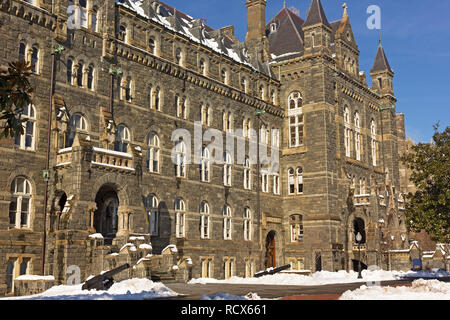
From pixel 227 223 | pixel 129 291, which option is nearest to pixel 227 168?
pixel 227 223

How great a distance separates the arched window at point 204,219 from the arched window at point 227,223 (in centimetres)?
204

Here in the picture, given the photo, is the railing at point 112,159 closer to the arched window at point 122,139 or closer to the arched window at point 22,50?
the arched window at point 122,139

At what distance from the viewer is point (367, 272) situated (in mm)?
42062

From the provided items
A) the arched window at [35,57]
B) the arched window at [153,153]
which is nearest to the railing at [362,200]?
the arched window at [153,153]

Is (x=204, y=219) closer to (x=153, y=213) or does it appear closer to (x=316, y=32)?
(x=153, y=213)

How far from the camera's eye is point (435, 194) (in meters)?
31.3

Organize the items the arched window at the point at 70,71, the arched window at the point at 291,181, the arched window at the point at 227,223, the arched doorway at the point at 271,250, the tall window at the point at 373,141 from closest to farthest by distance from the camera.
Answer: the arched window at the point at 70,71 < the arched window at the point at 227,223 < the arched doorway at the point at 271,250 < the arched window at the point at 291,181 < the tall window at the point at 373,141

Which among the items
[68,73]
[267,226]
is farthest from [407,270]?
[68,73]

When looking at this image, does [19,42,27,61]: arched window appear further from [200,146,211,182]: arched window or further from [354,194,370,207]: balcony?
[354,194,370,207]: balcony

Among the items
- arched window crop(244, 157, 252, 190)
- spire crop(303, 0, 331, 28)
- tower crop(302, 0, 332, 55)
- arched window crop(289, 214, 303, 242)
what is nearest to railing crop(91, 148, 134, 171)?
arched window crop(244, 157, 252, 190)

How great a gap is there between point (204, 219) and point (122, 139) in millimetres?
9096

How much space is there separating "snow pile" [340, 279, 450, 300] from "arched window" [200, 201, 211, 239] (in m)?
19.9

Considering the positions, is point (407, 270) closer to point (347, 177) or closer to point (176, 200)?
point (347, 177)

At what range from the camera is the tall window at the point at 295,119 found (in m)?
47.5
